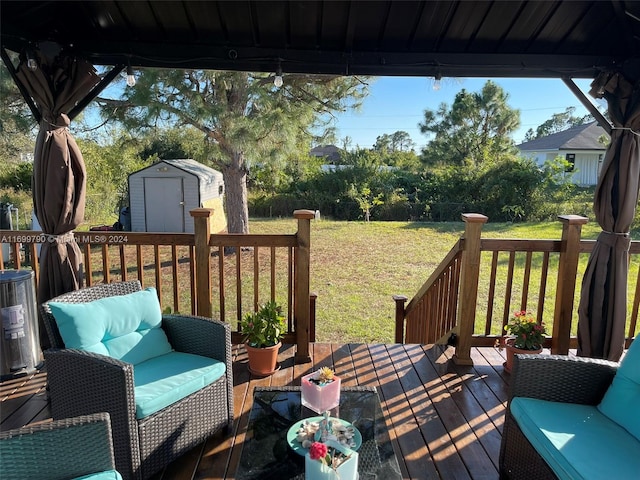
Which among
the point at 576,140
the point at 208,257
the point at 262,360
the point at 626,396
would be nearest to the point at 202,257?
the point at 208,257

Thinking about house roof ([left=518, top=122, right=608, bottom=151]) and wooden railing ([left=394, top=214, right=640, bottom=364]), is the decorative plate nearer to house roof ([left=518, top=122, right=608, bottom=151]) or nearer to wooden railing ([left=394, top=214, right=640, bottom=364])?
wooden railing ([left=394, top=214, right=640, bottom=364])

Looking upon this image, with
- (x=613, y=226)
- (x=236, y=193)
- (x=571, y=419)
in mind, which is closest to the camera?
(x=571, y=419)

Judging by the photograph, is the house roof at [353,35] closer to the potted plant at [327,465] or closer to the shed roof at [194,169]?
the potted plant at [327,465]

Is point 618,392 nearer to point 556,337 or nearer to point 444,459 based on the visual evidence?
point 444,459

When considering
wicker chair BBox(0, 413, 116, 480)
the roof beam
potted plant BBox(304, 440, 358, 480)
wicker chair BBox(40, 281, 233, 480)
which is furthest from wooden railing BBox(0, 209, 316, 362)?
the roof beam

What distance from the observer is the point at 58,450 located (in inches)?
57.0

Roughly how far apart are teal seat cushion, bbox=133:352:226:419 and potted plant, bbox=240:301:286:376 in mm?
689

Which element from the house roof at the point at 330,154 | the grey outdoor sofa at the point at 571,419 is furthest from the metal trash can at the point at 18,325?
the house roof at the point at 330,154

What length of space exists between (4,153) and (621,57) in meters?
13.2

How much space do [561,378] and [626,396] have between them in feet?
0.84

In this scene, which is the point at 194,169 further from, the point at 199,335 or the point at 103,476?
the point at 103,476

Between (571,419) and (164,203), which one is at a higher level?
(164,203)

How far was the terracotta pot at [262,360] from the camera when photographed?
304 cm

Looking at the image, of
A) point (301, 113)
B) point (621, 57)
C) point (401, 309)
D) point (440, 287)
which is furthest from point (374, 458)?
point (301, 113)
